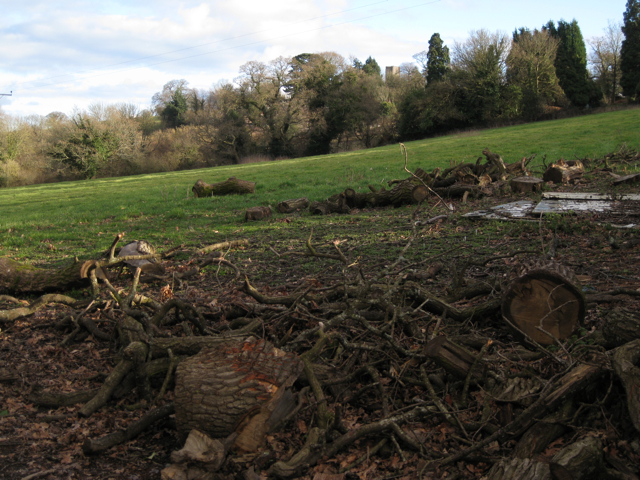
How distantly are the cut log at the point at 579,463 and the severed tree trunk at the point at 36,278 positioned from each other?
5.40 m

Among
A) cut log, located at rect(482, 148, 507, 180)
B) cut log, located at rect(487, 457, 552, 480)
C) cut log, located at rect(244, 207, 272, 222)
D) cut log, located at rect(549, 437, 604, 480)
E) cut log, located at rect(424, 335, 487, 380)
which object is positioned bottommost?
cut log, located at rect(487, 457, 552, 480)

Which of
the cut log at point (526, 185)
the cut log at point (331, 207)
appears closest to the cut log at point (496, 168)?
the cut log at point (526, 185)

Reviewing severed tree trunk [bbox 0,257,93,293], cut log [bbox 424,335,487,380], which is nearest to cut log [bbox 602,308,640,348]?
cut log [bbox 424,335,487,380]

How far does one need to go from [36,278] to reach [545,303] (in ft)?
19.4

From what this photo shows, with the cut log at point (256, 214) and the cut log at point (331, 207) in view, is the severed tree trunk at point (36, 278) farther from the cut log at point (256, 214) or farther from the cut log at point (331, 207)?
the cut log at point (331, 207)

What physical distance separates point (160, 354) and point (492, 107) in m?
43.6

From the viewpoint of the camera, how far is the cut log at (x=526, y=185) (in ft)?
32.2

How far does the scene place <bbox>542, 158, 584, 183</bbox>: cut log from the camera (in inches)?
424

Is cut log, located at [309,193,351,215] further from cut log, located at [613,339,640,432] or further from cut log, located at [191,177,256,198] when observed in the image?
cut log, located at [613,339,640,432]

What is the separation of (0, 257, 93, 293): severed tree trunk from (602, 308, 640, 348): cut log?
552 centimetres

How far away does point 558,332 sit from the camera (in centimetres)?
303

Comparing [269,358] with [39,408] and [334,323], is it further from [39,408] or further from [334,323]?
[39,408]

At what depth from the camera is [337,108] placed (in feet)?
147

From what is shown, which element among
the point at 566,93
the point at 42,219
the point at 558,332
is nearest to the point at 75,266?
the point at 558,332
